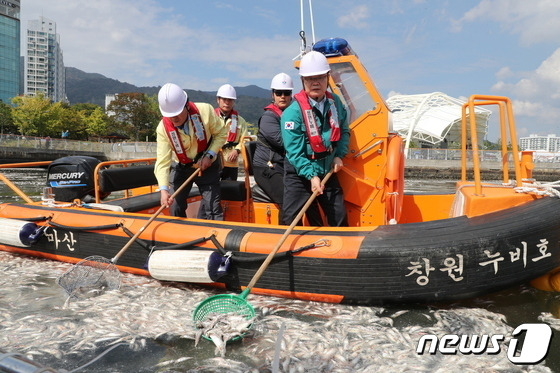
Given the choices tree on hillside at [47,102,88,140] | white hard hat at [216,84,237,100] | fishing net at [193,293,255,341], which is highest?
tree on hillside at [47,102,88,140]

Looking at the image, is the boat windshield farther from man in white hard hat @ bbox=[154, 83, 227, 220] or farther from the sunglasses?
man in white hard hat @ bbox=[154, 83, 227, 220]

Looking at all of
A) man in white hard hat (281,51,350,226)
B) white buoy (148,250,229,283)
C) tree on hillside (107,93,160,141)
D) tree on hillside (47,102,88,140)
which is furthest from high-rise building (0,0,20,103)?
man in white hard hat (281,51,350,226)

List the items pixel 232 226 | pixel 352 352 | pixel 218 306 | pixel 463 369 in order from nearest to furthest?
pixel 463 369 → pixel 352 352 → pixel 218 306 → pixel 232 226

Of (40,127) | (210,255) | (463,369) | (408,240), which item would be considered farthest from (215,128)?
(40,127)

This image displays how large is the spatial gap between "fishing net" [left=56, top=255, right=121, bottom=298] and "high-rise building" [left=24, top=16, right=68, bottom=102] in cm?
18186

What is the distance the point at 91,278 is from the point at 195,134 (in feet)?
6.59

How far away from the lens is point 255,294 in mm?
4203

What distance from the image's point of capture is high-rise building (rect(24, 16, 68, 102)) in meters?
165

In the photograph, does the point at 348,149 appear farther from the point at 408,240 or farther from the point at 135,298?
the point at 135,298

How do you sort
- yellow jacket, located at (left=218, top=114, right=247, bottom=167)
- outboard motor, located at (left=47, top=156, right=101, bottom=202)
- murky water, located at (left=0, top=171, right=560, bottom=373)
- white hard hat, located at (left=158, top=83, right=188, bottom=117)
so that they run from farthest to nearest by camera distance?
1. yellow jacket, located at (left=218, top=114, right=247, bottom=167)
2. outboard motor, located at (left=47, top=156, right=101, bottom=202)
3. white hard hat, located at (left=158, top=83, right=188, bottom=117)
4. murky water, located at (left=0, top=171, right=560, bottom=373)

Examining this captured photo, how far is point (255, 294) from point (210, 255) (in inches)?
24.9

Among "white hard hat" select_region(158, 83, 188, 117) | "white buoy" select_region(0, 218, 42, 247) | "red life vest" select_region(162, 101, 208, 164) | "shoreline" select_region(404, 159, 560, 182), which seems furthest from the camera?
"shoreline" select_region(404, 159, 560, 182)

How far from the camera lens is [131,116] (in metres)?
68.9

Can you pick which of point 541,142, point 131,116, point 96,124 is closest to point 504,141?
point 96,124
